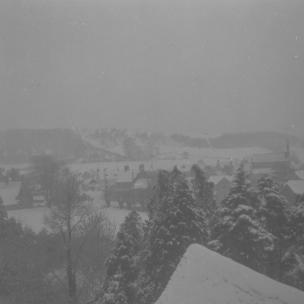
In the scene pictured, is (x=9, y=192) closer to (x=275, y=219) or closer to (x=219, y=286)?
(x=275, y=219)

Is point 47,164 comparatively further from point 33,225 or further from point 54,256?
point 54,256

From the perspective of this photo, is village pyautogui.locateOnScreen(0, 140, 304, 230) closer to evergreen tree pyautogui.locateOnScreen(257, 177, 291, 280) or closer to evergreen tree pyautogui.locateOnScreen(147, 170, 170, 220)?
evergreen tree pyautogui.locateOnScreen(147, 170, 170, 220)

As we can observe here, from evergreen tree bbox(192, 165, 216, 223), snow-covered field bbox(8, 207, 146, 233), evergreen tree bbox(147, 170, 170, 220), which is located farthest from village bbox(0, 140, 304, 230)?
evergreen tree bbox(147, 170, 170, 220)

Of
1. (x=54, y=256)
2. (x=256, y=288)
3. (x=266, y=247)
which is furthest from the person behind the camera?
(x=54, y=256)

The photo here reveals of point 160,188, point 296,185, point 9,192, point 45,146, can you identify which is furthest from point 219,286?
point 45,146

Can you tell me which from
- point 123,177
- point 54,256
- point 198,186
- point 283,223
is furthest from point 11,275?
point 123,177

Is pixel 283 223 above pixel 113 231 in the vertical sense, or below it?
above

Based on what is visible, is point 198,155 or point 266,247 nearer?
point 266,247
